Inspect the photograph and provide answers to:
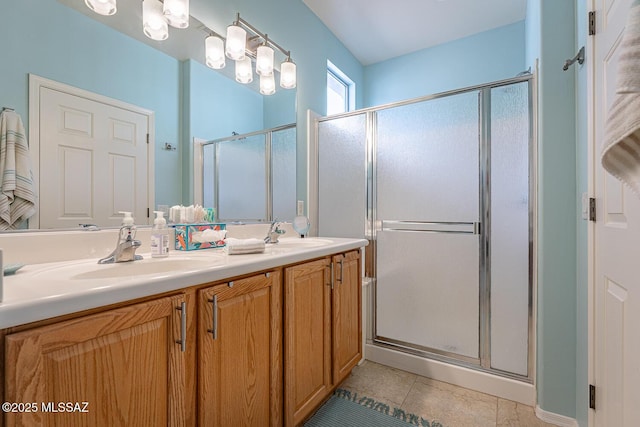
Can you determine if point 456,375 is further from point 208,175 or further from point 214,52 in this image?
point 214,52

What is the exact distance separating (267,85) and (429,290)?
176 cm

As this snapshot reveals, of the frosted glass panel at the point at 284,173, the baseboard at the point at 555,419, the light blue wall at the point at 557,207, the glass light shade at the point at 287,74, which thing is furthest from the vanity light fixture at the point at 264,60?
the baseboard at the point at 555,419

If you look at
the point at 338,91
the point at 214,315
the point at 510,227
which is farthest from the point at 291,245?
the point at 338,91

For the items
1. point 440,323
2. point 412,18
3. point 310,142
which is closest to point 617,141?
point 440,323

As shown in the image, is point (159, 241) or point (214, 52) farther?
point (214, 52)

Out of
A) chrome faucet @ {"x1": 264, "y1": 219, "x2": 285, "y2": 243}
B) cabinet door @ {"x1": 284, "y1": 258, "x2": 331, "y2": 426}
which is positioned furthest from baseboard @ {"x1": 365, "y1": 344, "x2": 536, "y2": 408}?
chrome faucet @ {"x1": 264, "y1": 219, "x2": 285, "y2": 243}

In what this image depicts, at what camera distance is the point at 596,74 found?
1071 millimetres

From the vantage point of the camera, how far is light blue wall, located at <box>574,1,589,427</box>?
1.23 metres

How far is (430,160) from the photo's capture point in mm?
1950

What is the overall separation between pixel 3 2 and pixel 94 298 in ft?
3.46

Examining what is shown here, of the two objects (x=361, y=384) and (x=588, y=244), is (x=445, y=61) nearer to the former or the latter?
(x=588, y=244)

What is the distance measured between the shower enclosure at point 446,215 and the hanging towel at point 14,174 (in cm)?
173

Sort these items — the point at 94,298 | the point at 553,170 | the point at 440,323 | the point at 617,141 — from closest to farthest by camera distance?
the point at 617,141 < the point at 94,298 < the point at 553,170 < the point at 440,323

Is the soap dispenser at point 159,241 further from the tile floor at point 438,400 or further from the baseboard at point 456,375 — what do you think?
the baseboard at point 456,375
